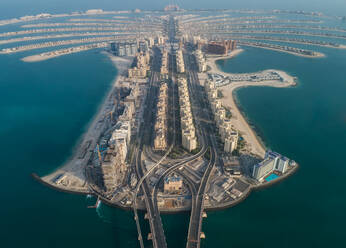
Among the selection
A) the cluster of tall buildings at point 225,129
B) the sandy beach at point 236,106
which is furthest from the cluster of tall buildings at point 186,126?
the sandy beach at point 236,106

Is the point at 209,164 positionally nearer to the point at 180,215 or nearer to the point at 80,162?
the point at 180,215

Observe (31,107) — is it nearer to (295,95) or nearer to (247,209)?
(247,209)

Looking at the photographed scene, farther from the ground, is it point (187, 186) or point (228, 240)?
point (187, 186)

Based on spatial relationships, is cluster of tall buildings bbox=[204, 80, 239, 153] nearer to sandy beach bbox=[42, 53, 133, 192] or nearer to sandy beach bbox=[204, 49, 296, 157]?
sandy beach bbox=[204, 49, 296, 157]

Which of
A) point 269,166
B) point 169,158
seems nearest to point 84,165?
point 169,158

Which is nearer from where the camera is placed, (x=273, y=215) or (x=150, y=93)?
(x=273, y=215)

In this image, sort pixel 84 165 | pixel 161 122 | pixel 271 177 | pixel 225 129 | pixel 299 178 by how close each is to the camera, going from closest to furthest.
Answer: pixel 271 177
pixel 299 178
pixel 84 165
pixel 225 129
pixel 161 122

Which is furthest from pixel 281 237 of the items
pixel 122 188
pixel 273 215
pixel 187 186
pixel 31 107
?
pixel 31 107
